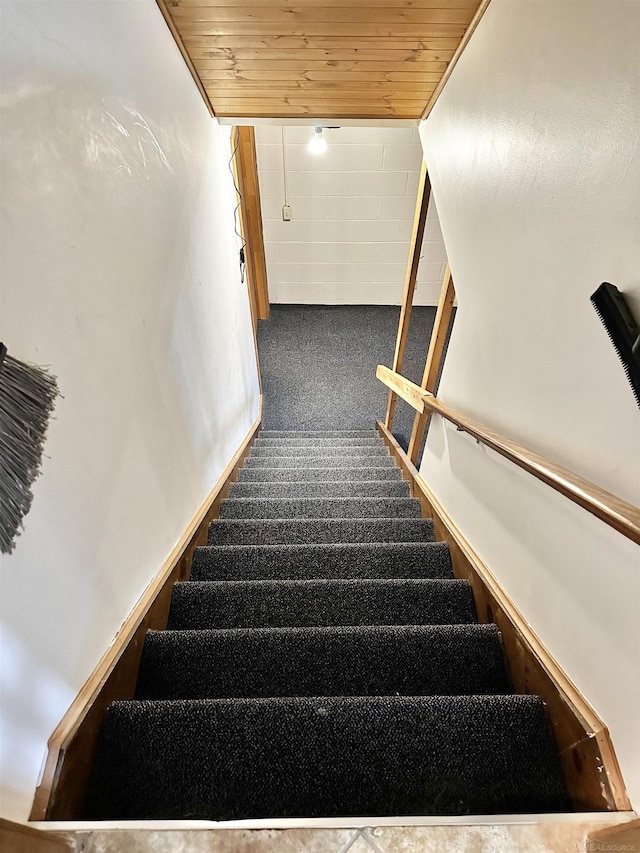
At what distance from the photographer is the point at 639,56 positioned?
690mm

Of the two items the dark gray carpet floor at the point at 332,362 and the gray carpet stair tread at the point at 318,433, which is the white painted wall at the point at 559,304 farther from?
the dark gray carpet floor at the point at 332,362

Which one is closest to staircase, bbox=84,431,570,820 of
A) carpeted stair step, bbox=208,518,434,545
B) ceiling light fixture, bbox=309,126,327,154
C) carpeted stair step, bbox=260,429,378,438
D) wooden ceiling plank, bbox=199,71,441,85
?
carpeted stair step, bbox=208,518,434,545

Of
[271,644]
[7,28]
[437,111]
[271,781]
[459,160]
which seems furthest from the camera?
[437,111]

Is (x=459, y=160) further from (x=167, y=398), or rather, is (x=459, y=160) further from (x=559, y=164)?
(x=167, y=398)

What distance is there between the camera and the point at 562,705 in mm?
872

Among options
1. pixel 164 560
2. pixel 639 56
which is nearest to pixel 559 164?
pixel 639 56

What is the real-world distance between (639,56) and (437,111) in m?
1.42

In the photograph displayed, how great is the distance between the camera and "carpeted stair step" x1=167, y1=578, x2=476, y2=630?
49.4 inches

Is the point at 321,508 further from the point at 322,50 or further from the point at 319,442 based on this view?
the point at 322,50

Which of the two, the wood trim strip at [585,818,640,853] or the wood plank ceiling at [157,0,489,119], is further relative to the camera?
the wood plank ceiling at [157,0,489,119]

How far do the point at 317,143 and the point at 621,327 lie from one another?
431 cm

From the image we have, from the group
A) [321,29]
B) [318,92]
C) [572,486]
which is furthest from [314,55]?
[572,486]

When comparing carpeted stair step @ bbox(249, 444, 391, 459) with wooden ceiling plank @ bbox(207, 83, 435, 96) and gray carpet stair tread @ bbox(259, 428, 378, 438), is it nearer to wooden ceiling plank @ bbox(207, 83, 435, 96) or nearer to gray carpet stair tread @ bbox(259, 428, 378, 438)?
gray carpet stair tread @ bbox(259, 428, 378, 438)

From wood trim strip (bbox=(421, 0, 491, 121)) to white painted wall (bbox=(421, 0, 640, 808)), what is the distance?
0.04m
